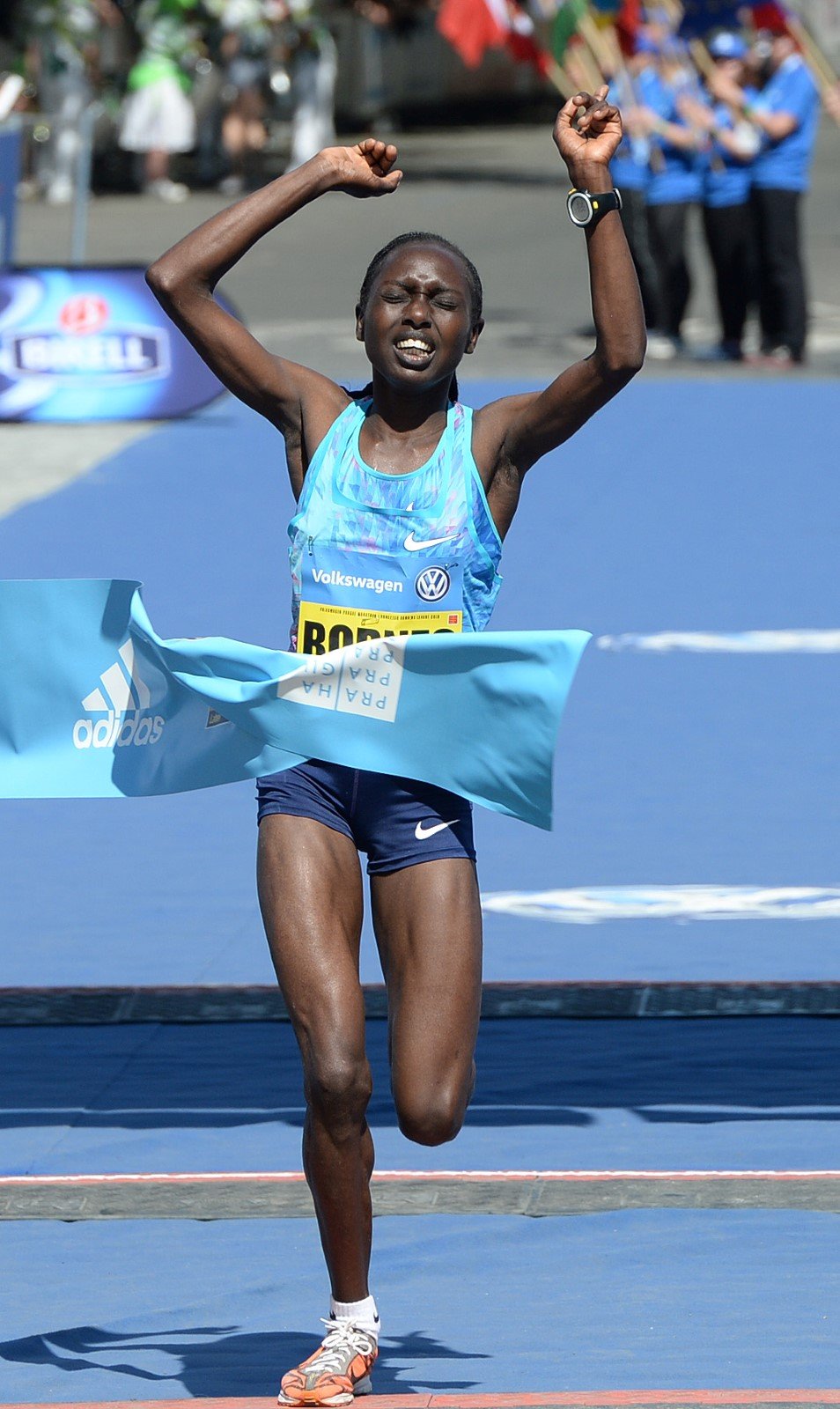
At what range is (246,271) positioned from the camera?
25891 millimetres

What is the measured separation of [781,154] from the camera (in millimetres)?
18172

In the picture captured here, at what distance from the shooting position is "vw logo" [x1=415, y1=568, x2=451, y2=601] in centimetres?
485

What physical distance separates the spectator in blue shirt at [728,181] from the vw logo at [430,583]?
1366cm

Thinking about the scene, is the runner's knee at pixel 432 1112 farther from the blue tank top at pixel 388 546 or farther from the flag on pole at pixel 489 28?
the flag on pole at pixel 489 28

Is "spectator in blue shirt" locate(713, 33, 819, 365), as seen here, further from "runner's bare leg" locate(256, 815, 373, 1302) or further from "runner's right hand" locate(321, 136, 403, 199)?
"runner's bare leg" locate(256, 815, 373, 1302)

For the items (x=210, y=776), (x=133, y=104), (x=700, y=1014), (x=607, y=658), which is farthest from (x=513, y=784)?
(x=133, y=104)

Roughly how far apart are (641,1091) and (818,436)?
11002 mm

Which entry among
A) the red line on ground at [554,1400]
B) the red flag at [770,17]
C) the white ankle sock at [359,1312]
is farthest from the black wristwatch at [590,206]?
the red flag at [770,17]

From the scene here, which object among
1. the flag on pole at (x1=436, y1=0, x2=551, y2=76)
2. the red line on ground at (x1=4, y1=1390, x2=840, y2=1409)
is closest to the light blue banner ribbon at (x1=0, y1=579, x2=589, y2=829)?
the red line on ground at (x1=4, y1=1390, x2=840, y2=1409)

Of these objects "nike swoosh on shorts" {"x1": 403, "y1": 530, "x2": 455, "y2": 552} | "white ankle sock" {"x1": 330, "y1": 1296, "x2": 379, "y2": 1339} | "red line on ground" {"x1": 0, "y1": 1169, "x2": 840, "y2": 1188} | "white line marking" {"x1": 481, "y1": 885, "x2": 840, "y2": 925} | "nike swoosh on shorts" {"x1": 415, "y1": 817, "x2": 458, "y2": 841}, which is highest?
"nike swoosh on shorts" {"x1": 403, "y1": 530, "x2": 455, "y2": 552}

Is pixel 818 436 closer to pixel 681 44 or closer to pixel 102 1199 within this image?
pixel 681 44

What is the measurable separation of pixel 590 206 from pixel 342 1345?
6.96 feet

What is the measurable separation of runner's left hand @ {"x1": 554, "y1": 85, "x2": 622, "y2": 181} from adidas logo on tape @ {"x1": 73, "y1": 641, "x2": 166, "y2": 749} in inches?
51.2

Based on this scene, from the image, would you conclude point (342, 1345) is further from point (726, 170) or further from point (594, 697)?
point (726, 170)
